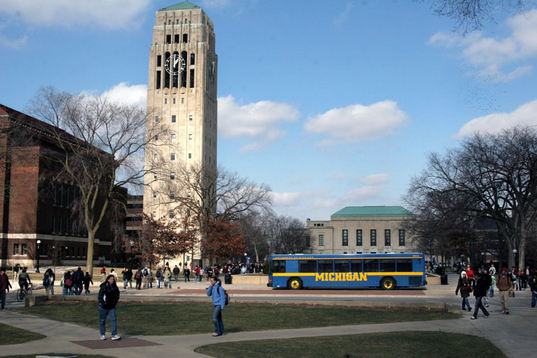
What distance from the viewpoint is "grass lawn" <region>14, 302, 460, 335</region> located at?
57.4 ft

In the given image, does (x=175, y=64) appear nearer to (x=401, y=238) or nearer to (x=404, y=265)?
(x=404, y=265)

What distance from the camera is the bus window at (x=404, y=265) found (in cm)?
3869

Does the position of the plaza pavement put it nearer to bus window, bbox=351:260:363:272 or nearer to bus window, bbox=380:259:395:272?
bus window, bbox=380:259:395:272

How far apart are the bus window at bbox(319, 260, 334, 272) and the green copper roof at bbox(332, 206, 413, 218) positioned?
107667mm

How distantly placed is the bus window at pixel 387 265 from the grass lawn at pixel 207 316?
16.6 m

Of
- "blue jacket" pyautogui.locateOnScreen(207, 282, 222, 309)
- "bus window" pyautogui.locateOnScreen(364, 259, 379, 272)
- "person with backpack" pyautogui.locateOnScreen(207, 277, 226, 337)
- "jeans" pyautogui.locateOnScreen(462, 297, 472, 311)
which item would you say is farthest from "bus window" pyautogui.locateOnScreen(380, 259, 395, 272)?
"blue jacket" pyautogui.locateOnScreen(207, 282, 222, 309)

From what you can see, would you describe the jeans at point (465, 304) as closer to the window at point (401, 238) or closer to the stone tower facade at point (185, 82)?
the stone tower facade at point (185, 82)

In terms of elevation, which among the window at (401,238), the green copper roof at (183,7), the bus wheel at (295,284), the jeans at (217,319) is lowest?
the bus wheel at (295,284)

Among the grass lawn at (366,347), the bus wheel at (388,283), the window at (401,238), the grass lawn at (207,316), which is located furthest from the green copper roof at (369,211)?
the grass lawn at (366,347)

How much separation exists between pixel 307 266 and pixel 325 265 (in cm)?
129

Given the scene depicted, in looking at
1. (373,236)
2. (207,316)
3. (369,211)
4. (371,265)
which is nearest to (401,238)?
(373,236)

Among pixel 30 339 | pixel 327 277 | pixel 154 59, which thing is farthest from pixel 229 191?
pixel 30 339

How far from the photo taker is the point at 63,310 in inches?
890

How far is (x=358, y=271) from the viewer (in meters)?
38.9
